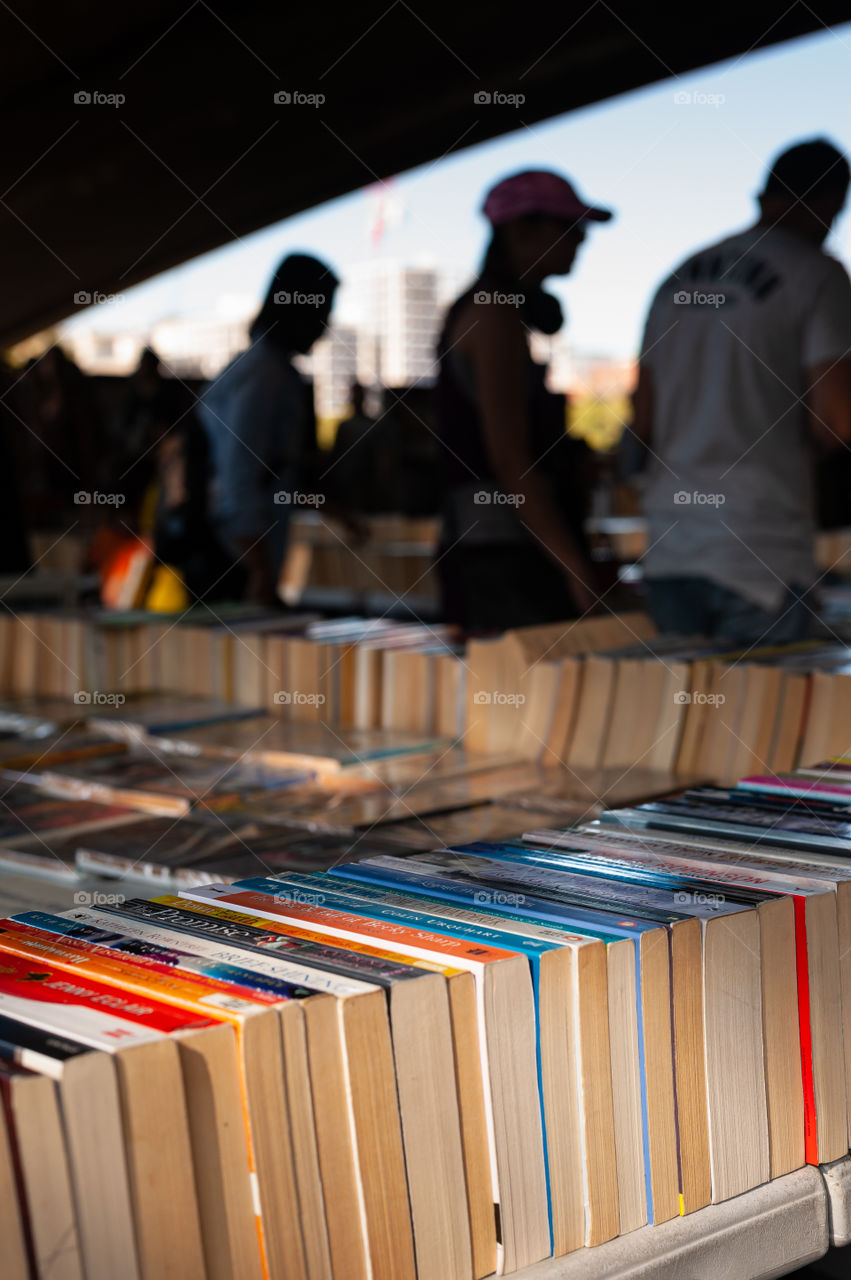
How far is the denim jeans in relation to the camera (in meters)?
→ 3.37

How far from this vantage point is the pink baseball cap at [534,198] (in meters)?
3.41

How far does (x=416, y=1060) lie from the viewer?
4.37 feet

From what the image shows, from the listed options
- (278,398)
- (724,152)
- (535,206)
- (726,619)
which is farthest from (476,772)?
(724,152)

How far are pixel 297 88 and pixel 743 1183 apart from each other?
1523cm

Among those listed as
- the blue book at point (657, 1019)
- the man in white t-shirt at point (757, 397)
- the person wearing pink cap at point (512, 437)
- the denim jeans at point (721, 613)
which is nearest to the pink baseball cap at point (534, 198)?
the person wearing pink cap at point (512, 437)

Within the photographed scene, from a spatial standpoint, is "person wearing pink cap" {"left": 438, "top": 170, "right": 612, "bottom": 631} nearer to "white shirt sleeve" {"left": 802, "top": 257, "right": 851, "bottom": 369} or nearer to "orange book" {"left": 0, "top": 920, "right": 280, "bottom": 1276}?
"white shirt sleeve" {"left": 802, "top": 257, "right": 851, "bottom": 369}

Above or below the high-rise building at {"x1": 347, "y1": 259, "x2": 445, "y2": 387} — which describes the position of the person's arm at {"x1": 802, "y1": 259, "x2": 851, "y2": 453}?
below

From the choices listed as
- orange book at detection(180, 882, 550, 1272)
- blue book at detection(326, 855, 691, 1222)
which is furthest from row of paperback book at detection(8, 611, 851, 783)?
orange book at detection(180, 882, 550, 1272)

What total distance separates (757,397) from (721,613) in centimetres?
53

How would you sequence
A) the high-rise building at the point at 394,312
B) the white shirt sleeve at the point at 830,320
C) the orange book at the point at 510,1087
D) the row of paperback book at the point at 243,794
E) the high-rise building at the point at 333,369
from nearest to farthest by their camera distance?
the orange book at the point at 510,1087, the row of paperback book at the point at 243,794, the white shirt sleeve at the point at 830,320, the high-rise building at the point at 333,369, the high-rise building at the point at 394,312

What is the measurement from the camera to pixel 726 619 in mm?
3445

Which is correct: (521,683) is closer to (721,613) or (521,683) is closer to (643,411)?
(721,613)

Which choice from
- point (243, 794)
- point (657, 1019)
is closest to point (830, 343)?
point (243, 794)

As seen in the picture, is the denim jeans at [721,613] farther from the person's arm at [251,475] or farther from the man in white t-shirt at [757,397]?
the person's arm at [251,475]
